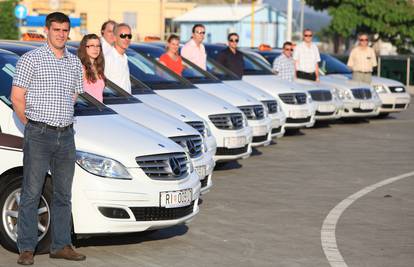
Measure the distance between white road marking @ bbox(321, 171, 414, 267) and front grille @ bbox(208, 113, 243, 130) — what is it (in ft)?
6.49

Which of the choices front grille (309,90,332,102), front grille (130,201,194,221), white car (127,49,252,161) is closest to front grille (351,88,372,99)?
front grille (309,90,332,102)

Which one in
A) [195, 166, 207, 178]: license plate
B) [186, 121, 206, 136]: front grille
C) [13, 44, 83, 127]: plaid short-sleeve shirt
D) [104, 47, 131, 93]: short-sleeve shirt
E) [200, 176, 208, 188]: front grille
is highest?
[13, 44, 83, 127]: plaid short-sleeve shirt

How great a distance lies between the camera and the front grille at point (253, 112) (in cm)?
1593

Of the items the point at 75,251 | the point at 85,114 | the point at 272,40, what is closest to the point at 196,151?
the point at 85,114

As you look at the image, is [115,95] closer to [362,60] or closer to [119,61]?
[119,61]

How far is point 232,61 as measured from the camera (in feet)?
62.6

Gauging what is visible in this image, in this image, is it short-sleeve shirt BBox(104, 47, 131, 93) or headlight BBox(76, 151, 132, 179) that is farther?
short-sleeve shirt BBox(104, 47, 131, 93)

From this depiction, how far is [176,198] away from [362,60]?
15546 millimetres

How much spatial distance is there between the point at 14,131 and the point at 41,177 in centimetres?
68

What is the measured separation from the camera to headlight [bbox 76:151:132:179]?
28.6ft

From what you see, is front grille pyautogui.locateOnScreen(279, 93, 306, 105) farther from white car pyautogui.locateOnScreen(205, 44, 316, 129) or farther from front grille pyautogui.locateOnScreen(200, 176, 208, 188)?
front grille pyautogui.locateOnScreen(200, 176, 208, 188)

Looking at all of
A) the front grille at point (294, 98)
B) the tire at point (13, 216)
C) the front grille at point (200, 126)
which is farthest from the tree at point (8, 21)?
the tire at point (13, 216)

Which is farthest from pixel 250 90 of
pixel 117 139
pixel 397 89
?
pixel 117 139

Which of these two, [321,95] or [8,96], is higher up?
[8,96]
